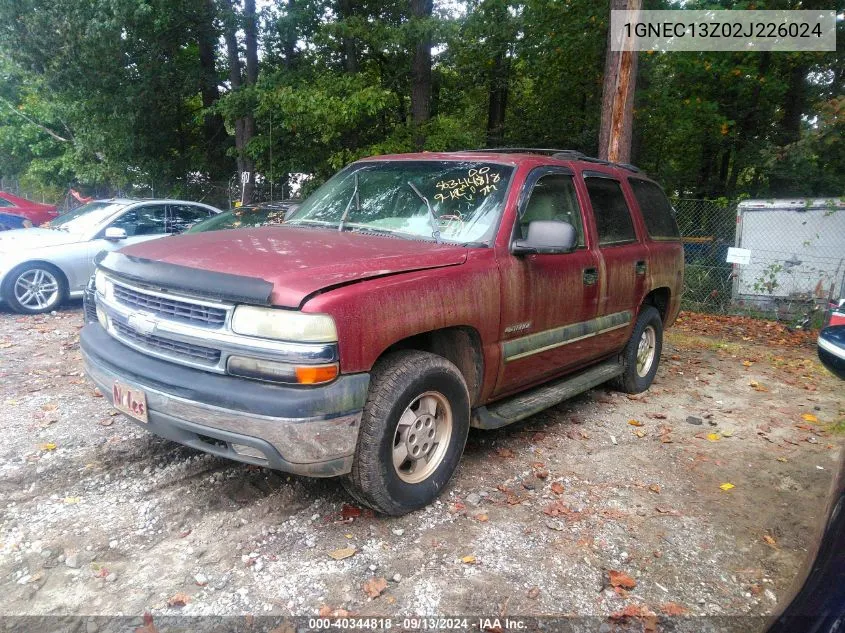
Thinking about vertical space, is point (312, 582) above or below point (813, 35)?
below

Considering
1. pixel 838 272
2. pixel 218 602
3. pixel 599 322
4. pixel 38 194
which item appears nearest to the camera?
pixel 218 602

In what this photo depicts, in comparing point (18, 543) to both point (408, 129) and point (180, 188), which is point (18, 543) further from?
point (180, 188)

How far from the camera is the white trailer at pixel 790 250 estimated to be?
31.2 feet

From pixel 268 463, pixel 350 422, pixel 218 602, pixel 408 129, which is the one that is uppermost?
pixel 408 129

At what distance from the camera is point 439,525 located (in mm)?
3211

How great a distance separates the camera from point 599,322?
4.62 meters

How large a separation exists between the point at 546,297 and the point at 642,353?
2.24 metres

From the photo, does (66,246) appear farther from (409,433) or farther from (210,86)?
(210,86)

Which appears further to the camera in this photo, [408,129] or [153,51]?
[153,51]

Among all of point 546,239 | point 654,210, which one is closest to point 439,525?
point 546,239

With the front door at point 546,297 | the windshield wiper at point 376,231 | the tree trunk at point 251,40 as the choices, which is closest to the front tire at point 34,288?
the windshield wiper at point 376,231

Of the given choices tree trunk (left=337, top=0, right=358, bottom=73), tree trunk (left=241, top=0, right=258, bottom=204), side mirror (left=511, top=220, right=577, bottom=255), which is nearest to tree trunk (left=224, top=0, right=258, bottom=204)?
tree trunk (left=241, top=0, right=258, bottom=204)

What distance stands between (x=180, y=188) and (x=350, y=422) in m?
17.5

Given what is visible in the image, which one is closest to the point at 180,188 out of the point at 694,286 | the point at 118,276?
the point at 694,286
